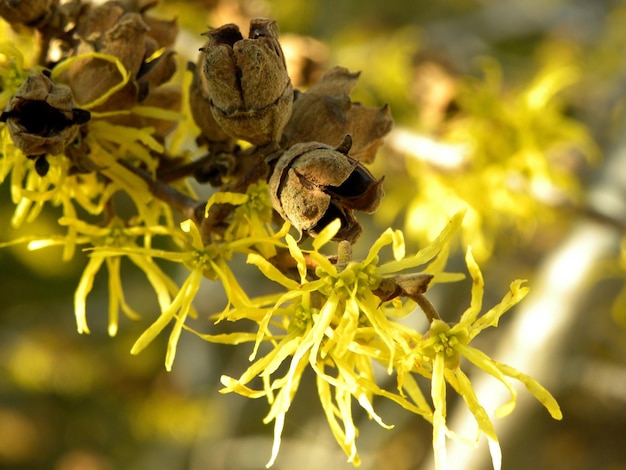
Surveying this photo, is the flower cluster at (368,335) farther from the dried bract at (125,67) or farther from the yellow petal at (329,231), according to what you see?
the dried bract at (125,67)

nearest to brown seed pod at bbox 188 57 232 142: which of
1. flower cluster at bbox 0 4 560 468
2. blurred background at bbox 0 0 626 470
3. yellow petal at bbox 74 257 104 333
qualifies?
flower cluster at bbox 0 4 560 468

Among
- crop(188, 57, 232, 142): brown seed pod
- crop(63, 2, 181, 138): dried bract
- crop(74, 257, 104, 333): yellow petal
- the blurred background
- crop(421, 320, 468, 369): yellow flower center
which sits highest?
crop(63, 2, 181, 138): dried bract

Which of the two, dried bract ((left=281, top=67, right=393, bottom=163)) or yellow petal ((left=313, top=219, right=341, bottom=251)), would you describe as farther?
dried bract ((left=281, top=67, right=393, bottom=163))

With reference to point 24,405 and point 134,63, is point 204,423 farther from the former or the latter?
point 134,63

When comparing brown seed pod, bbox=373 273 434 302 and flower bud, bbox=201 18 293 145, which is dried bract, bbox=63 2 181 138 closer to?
flower bud, bbox=201 18 293 145

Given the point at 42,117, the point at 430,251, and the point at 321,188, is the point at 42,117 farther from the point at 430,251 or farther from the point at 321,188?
the point at 430,251

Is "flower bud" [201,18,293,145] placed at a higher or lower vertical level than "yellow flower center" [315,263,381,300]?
higher

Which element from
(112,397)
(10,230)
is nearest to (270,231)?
(10,230)

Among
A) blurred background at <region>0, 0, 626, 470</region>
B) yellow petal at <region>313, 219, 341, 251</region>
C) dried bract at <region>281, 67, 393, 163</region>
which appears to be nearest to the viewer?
yellow petal at <region>313, 219, 341, 251</region>
